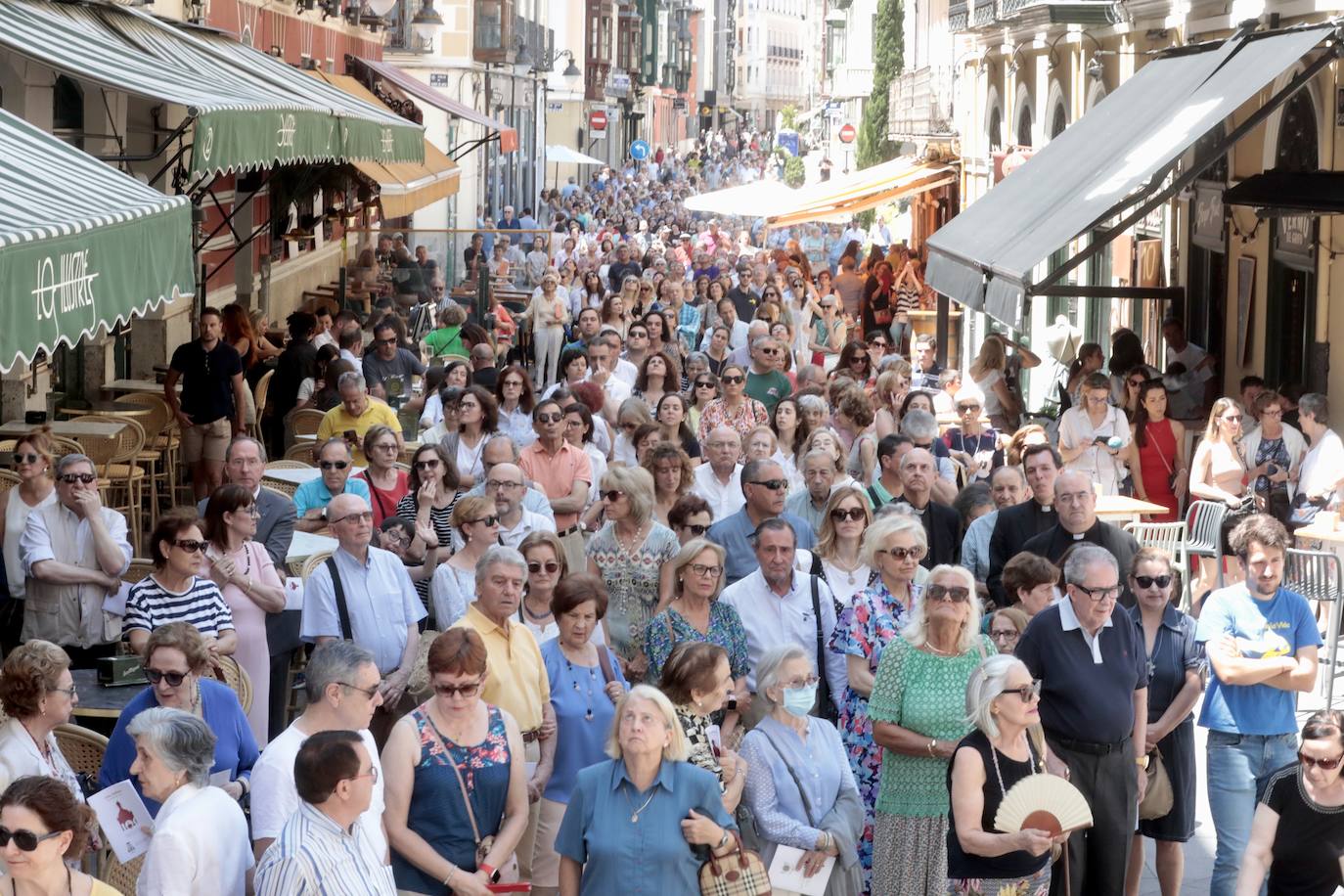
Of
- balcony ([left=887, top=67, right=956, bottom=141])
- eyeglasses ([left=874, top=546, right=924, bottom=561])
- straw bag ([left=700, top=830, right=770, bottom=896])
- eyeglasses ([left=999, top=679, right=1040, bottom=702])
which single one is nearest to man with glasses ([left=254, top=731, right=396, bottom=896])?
straw bag ([left=700, top=830, right=770, bottom=896])

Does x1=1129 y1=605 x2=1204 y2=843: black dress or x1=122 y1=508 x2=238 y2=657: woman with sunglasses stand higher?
x1=122 y1=508 x2=238 y2=657: woman with sunglasses

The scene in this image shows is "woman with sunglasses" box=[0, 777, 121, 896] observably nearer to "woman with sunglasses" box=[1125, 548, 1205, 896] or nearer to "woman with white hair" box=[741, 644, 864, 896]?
"woman with white hair" box=[741, 644, 864, 896]

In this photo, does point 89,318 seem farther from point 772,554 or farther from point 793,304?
point 793,304

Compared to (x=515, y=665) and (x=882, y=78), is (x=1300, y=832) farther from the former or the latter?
(x=882, y=78)

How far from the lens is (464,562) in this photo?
8242 mm

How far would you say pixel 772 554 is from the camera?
786 cm

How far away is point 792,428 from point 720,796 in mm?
5868

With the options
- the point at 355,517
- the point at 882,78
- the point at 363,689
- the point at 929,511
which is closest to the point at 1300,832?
the point at 363,689

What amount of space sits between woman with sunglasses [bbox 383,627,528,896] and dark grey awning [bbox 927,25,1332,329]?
5.56 metres

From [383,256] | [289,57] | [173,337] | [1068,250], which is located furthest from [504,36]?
[173,337]

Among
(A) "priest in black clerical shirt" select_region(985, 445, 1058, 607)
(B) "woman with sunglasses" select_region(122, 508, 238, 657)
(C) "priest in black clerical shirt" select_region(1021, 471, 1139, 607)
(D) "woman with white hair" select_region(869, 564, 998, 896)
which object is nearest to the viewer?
(D) "woman with white hair" select_region(869, 564, 998, 896)

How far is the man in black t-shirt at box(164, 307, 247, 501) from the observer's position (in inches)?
528

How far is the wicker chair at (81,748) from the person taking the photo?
6.86 m

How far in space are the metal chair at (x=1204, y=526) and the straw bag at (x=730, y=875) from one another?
716 centimetres
